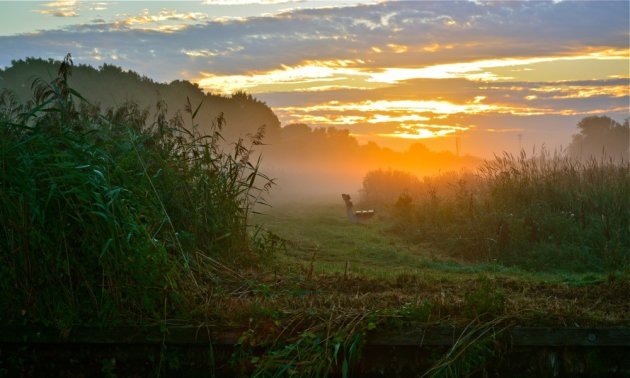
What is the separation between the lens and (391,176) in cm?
2625

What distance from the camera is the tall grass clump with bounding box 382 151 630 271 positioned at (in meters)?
10.9

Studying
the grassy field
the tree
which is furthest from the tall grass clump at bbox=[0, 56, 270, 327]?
the tree

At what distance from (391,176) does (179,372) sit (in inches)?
845

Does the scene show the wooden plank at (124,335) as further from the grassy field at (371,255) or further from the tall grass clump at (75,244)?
the grassy field at (371,255)

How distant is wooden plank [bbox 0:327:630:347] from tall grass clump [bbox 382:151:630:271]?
4.96 meters

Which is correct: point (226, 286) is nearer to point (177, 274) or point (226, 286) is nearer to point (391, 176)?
point (177, 274)

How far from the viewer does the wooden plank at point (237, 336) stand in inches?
202

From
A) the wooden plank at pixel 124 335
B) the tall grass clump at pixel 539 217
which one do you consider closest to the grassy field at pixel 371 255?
A: the tall grass clump at pixel 539 217

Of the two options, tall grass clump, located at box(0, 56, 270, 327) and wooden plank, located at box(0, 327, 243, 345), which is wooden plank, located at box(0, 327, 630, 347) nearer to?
wooden plank, located at box(0, 327, 243, 345)

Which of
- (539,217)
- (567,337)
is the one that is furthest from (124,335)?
(539,217)

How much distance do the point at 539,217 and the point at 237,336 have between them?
8490 millimetres

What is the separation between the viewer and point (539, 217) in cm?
1224

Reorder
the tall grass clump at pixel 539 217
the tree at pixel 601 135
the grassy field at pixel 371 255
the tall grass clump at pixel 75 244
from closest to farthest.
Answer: the tall grass clump at pixel 75 244 < the grassy field at pixel 371 255 < the tall grass clump at pixel 539 217 < the tree at pixel 601 135

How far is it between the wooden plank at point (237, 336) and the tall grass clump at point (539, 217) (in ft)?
16.3
